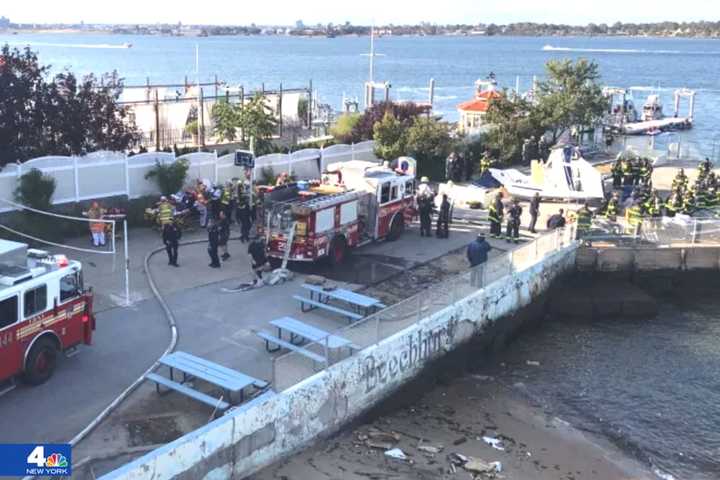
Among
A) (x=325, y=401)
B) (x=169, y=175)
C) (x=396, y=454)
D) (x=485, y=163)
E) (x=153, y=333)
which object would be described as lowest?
(x=396, y=454)

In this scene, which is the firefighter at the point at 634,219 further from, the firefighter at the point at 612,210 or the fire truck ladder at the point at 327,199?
the fire truck ladder at the point at 327,199

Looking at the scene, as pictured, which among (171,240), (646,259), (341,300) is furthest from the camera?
(646,259)

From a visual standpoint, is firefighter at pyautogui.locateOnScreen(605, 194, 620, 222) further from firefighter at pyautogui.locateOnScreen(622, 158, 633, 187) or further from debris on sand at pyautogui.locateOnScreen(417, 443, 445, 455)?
debris on sand at pyautogui.locateOnScreen(417, 443, 445, 455)

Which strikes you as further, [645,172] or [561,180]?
[645,172]

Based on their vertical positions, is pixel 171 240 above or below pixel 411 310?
above

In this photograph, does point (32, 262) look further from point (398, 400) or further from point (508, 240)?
point (508, 240)

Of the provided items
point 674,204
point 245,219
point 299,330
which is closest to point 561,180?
point 674,204

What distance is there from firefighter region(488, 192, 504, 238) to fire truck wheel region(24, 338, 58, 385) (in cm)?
1463

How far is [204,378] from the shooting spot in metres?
13.8

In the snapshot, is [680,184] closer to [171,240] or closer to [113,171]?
[171,240]

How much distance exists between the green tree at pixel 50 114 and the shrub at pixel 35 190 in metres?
0.87

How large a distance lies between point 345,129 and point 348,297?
21175 millimetres

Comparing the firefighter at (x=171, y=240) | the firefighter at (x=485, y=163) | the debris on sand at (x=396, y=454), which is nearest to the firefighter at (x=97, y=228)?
the firefighter at (x=171, y=240)

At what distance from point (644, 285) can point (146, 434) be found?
17357mm
